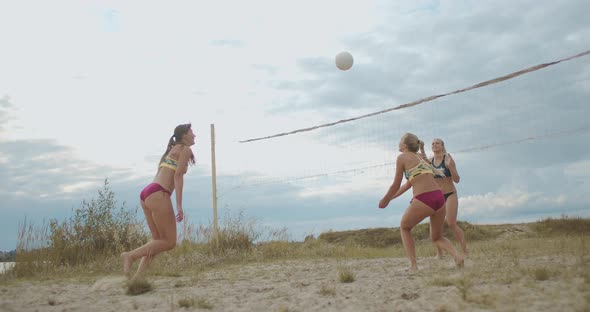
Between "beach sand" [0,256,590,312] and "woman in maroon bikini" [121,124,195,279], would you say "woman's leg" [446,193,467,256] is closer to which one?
"beach sand" [0,256,590,312]

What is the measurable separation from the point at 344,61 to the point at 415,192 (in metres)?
4.07

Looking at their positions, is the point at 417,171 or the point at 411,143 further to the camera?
the point at 411,143

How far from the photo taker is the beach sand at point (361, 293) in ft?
12.6

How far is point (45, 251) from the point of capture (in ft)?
32.2

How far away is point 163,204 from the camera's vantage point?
5.66m

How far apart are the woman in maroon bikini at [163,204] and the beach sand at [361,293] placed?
410mm

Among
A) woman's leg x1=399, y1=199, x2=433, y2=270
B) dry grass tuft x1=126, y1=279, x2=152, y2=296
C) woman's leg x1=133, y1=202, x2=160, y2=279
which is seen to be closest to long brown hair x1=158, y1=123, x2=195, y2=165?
woman's leg x1=133, y1=202, x2=160, y2=279

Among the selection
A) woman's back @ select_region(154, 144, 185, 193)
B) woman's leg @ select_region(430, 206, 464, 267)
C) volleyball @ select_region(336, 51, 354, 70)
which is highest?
volleyball @ select_region(336, 51, 354, 70)

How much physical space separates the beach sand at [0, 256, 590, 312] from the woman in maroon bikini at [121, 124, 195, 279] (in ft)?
1.34

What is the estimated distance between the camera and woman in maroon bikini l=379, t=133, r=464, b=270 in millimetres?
5578

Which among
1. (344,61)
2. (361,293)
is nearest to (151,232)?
(361,293)

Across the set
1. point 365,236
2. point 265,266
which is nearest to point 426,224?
point 365,236

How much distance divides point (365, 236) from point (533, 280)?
11.4m

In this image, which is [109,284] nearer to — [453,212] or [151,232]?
[151,232]
